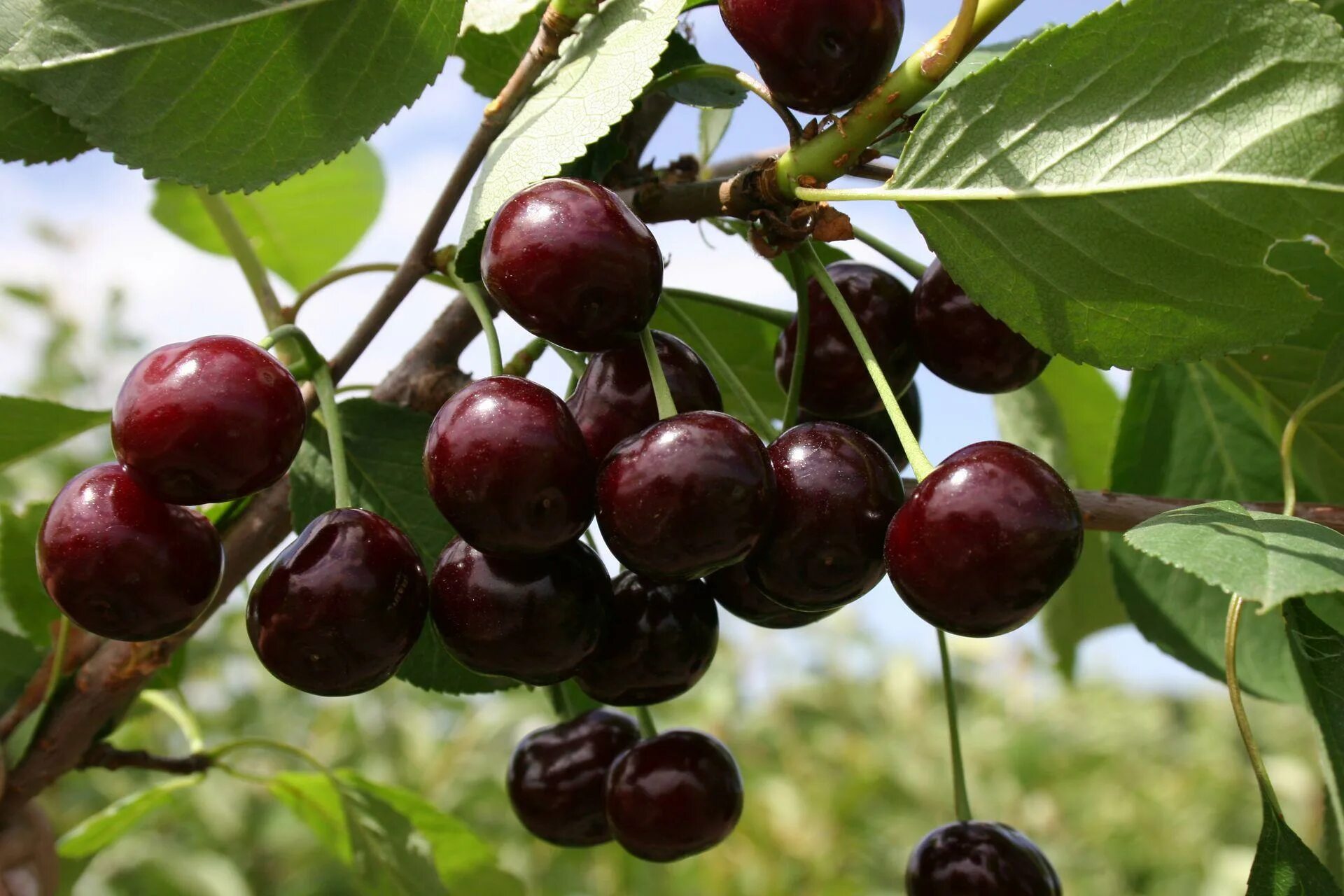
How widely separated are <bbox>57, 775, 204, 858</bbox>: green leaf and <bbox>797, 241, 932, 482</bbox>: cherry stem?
107 centimetres

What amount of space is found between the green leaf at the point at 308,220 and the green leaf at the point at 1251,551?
1542 mm

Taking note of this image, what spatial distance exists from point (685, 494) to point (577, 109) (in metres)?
0.35

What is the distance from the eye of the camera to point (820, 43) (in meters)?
0.87

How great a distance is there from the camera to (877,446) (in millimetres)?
862

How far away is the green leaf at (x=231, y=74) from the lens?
95cm

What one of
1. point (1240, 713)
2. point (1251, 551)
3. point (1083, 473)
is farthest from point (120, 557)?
point (1083, 473)

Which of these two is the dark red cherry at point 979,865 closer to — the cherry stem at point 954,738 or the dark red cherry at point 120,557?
the cherry stem at point 954,738

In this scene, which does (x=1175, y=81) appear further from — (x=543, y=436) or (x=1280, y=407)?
(x=1280, y=407)

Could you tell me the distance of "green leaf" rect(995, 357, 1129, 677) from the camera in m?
1.76

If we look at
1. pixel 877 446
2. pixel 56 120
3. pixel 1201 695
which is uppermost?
pixel 56 120

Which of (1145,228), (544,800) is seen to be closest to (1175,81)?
(1145,228)

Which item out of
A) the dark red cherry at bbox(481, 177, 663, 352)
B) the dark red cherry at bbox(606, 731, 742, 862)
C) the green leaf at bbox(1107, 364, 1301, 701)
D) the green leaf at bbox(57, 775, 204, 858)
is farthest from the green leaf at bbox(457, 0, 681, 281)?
the green leaf at bbox(57, 775, 204, 858)

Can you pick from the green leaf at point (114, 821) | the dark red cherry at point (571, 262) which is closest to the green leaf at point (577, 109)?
the dark red cherry at point (571, 262)

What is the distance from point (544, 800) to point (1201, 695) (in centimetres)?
714
